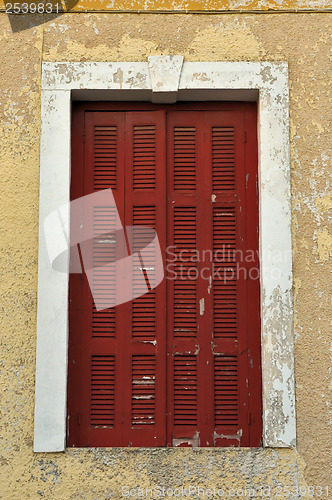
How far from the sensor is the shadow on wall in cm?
530

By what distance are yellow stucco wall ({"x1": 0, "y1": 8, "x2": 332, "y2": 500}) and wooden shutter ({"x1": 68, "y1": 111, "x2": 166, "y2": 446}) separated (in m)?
0.27

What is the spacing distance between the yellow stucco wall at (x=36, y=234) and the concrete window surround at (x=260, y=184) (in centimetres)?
7

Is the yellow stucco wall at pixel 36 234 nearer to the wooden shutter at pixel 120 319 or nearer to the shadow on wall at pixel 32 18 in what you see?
the shadow on wall at pixel 32 18

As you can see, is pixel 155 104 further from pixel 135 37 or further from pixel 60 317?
pixel 60 317

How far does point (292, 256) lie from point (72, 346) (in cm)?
171

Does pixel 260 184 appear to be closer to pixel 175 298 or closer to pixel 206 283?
pixel 206 283

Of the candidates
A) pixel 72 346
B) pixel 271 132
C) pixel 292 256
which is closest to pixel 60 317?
pixel 72 346

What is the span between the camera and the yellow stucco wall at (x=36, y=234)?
4871mm

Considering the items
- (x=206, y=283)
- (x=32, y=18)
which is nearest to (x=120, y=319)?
(x=206, y=283)

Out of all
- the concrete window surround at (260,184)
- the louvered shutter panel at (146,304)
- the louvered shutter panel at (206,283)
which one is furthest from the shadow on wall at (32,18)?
the louvered shutter panel at (206,283)

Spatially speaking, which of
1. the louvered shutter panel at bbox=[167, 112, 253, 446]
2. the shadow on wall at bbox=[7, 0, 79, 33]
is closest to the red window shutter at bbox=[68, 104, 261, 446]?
Answer: the louvered shutter panel at bbox=[167, 112, 253, 446]

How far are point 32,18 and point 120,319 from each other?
234cm

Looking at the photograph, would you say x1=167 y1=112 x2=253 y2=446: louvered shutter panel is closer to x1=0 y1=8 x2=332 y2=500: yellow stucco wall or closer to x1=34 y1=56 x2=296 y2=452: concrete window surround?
x1=34 y1=56 x2=296 y2=452: concrete window surround

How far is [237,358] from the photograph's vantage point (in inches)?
202
